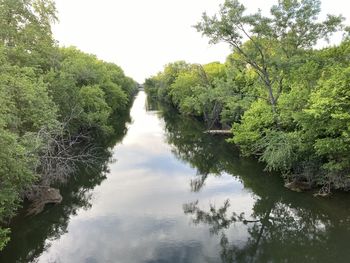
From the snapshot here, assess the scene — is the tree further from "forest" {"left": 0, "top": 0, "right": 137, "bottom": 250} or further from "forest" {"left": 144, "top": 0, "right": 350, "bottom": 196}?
"forest" {"left": 0, "top": 0, "right": 137, "bottom": 250}

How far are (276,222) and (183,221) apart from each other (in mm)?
5059

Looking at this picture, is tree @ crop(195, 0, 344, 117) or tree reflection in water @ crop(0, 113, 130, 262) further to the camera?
tree @ crop(195, 0, 344, 117)

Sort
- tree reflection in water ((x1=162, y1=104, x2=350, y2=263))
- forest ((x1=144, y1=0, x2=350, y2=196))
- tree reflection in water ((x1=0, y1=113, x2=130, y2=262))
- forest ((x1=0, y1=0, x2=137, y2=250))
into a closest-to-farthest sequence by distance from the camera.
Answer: forest ((x1=0, y1=0, x2=137, y2=250)), tree reflection in water ((x1=162, y1=104, x2=350, y2=263)), tree reflection in water ((x1=0, y1=113, x2=130, y2=262)), forest ((x1=144, y1=0, x2=350, y2=196))

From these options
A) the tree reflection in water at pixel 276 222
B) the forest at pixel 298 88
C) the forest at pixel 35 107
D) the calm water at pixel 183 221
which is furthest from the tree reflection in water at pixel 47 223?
the forest at pixel 298 88

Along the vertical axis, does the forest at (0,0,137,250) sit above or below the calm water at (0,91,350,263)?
above

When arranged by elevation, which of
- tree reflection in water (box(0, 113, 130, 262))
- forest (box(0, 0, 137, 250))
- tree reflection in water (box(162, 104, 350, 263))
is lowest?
tree reflection in water (box(162, 104, 350, 263))

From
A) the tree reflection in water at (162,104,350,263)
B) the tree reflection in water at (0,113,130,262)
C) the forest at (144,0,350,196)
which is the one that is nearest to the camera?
the tree reflection in water at (162,104,350,263)

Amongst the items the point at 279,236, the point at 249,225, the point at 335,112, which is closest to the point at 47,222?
the point at 249,225

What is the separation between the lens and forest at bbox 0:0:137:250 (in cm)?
1371

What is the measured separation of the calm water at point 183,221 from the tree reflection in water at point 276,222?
5 cm

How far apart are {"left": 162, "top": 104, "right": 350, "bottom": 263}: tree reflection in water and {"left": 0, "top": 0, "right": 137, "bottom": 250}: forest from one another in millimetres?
8176

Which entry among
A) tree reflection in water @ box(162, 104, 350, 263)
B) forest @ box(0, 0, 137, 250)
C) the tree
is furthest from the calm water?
the tree

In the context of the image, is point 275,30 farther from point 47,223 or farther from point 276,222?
point 47,223

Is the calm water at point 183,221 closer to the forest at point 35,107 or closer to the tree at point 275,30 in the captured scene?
the forest at point 35,107
